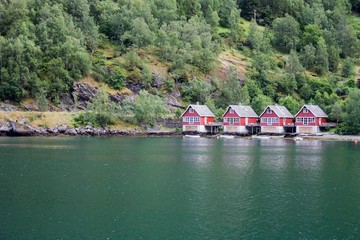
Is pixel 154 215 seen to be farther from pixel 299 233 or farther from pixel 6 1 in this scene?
pixel 6 1

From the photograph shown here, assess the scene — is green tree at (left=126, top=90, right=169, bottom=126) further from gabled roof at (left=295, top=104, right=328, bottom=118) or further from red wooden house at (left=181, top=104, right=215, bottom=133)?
gabled roof at (left=295, top=104, right=328, bottom=118)

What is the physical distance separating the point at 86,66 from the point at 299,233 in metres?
101

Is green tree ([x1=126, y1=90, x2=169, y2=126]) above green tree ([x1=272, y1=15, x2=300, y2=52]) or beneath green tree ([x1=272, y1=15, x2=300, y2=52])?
beneath

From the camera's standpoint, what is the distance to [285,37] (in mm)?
174500

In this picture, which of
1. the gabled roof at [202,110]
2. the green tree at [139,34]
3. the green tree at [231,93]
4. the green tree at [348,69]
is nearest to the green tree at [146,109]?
the gabled roof at [202,110]

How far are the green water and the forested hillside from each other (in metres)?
54.6

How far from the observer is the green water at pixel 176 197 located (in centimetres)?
3003

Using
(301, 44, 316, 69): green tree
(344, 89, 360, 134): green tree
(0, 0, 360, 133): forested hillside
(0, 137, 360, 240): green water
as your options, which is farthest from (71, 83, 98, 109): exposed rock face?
(301, 44, 316, 69): green tree

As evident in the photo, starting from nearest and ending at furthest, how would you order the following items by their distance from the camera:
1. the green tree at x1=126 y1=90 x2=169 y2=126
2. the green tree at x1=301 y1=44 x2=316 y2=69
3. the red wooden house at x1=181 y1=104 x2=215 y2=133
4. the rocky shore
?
the rocky shore → the green tree at x1=126 y1=90 x2=169 y2=126 → the red wooden house at x1=181 y1=104 x2=215 y2=133 → the green tree at x1=301 y1=44 x2=316 y2=69

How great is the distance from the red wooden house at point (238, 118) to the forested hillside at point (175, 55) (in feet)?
17.6

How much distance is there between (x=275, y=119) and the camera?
395 feet

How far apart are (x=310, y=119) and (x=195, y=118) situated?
26679 mm

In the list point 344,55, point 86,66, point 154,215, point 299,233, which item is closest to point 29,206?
point 154,215

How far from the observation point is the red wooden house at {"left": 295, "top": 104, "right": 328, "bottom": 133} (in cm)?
11756
